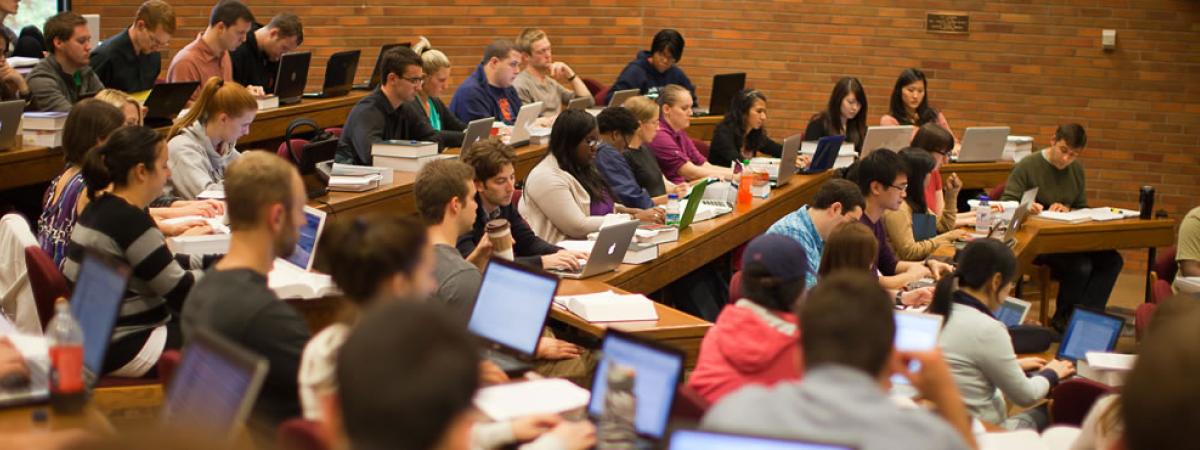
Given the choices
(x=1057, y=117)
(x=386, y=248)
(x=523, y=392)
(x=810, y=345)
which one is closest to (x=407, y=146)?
(x=523, y=392)

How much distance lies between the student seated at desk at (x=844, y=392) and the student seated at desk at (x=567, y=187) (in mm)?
3463

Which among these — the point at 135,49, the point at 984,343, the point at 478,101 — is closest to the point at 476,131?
the point at 478,101

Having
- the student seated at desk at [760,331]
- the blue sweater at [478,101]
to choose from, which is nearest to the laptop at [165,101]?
the blue sweater at [478,101]

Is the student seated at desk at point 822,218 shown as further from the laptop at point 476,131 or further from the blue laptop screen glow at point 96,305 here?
the blue laptop screen glow at point 96,305

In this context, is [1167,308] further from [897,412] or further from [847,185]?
[847,185]

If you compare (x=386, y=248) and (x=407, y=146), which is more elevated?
(x=386, y=248)

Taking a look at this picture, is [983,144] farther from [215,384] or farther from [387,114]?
[215,384]

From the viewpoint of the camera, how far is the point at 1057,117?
33.6 ft

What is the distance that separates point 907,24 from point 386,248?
8451mm

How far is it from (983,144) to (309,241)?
17.7 feet

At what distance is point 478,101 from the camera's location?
29.2ft

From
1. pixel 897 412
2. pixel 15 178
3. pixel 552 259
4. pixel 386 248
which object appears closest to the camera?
pixel 897 412

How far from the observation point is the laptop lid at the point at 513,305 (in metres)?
3.97

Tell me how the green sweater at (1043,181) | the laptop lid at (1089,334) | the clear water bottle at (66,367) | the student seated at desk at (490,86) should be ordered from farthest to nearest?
1. the student seated at desk at (490,86)
2. the green sweater at (1043,181)
3. the laptop lid at (1089,334)
4. the clear water bottle at (66,367)
